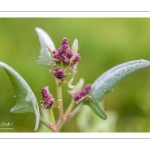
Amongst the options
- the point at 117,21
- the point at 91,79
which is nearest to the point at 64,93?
the point at 91,79

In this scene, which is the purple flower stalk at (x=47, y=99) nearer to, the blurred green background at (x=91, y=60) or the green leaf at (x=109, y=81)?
the green leaf at (x=109, y=81)

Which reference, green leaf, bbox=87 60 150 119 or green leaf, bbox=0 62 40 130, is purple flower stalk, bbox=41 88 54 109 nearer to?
green leaf, bbox=0 62 40 130

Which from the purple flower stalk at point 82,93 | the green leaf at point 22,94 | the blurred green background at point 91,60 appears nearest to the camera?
the green leaf at point 22,94

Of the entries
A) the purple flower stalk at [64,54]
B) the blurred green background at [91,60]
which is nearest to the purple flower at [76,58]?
the purple flower stalk at [64,54]

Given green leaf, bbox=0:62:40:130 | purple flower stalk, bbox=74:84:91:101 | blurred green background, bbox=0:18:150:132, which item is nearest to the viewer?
green leaf, bbox=0:62:40:130

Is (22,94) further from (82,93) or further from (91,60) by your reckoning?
(91,60)

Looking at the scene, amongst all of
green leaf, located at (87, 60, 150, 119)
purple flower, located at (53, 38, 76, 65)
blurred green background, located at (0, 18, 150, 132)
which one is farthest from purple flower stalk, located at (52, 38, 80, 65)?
blurred green background, located at (0, 18, 150, 132)
